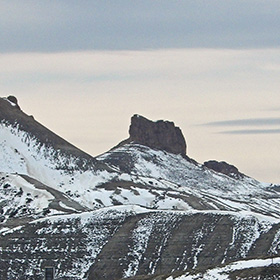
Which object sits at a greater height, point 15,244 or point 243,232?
point 243,232

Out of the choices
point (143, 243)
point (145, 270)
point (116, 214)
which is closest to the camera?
point (145, 270)

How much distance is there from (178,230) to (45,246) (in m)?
15.4

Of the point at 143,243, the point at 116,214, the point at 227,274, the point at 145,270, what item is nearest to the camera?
the point at 227,274

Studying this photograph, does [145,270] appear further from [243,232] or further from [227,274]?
[227,274]

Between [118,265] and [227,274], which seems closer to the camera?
[227,274]

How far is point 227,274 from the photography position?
7319cm

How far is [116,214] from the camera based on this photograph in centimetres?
13275

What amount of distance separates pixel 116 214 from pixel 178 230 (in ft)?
35.2

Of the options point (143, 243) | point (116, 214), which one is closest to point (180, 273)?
point (143, 243)

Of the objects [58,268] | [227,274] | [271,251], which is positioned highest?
[271,251]

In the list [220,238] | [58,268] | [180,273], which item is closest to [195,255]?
[220,238]

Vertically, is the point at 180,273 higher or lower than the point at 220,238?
lower

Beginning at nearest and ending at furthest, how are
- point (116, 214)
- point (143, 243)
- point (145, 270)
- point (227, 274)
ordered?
point (227, 274)
point (145, 270)
point (143, 243)
point (116, 214)

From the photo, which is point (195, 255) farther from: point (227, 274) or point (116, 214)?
point (227, 274)
